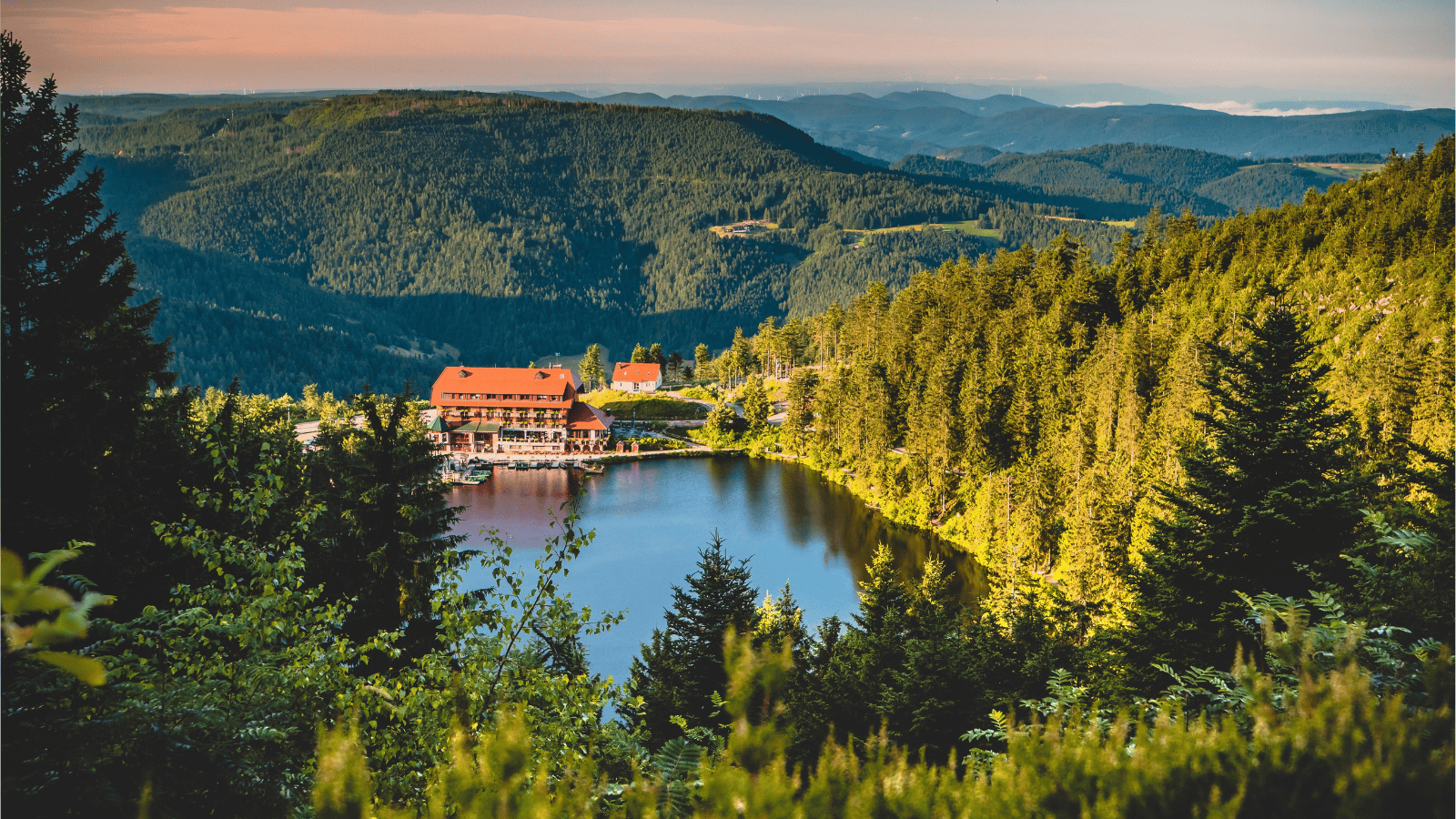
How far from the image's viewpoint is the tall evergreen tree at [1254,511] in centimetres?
1207

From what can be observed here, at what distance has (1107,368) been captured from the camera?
114 ft

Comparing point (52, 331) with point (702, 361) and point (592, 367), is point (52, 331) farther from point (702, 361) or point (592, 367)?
point (702, 361)

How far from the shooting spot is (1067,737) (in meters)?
4.50

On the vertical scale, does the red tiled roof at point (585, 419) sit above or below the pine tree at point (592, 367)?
below

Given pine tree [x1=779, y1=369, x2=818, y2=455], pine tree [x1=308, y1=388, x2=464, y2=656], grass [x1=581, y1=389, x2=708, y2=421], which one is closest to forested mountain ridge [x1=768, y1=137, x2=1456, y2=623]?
pine tree [x1=779, y1=369, x2=818, y2=455]

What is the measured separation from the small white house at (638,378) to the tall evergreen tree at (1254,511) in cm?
7362

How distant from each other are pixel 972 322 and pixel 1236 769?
4867cm

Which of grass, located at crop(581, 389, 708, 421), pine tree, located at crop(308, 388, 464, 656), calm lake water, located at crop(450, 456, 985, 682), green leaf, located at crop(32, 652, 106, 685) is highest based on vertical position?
green leaf, located at crop(32, 652, 106, 685)

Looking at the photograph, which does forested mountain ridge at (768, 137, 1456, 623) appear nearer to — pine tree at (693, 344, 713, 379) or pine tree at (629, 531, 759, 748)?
pine tree at (629, 531, 759, 748)

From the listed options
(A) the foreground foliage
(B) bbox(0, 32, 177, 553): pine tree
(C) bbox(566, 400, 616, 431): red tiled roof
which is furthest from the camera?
(C) bbox(566, 400, 616, 431): red tiled roof

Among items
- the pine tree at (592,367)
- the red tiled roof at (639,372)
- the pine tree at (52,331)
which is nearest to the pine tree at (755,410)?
the red tiled roof at (639,372)

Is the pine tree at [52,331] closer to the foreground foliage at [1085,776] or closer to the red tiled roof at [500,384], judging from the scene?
the foreground foliage at [1085,776]

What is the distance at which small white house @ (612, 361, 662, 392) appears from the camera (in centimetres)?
8643

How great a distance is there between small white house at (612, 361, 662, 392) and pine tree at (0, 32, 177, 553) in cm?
7525
